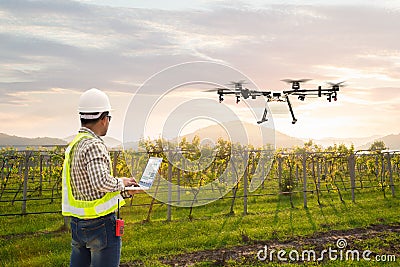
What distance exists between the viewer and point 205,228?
34.0 feet

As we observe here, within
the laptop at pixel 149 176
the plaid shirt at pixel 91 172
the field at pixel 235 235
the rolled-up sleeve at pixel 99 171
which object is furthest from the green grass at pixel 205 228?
the rolled-up sleeve at pixel 99 171

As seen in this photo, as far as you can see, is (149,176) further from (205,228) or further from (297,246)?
(205,228)

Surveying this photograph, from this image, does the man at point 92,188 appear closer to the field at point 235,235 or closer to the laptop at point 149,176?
the laptop at point 149,176

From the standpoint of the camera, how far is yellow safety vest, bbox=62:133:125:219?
130 inches

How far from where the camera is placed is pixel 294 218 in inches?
461

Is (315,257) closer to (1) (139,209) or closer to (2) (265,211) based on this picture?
(2) (265,211)

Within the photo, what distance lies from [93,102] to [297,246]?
256 inches

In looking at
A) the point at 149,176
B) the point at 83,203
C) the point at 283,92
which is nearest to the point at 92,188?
the point at 83,203

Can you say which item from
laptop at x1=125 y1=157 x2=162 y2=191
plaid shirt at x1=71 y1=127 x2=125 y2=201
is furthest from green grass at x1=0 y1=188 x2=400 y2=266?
plaid shirt at x1=71 y1=127 x2=125 y2=201

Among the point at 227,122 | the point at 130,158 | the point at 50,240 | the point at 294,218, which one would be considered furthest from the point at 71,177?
the point at 294,218

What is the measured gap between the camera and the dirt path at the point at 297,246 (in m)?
7.76

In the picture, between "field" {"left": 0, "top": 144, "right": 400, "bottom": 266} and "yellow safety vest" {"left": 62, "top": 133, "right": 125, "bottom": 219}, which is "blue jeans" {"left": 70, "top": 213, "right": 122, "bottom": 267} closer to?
"yellow safety vest" {"left": 62, "top": 133, "right": 125, "bottom": 219}

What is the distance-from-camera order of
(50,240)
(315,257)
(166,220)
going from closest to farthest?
(315,257)
(50,240)
(166,220)

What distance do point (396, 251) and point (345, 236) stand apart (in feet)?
5.08
